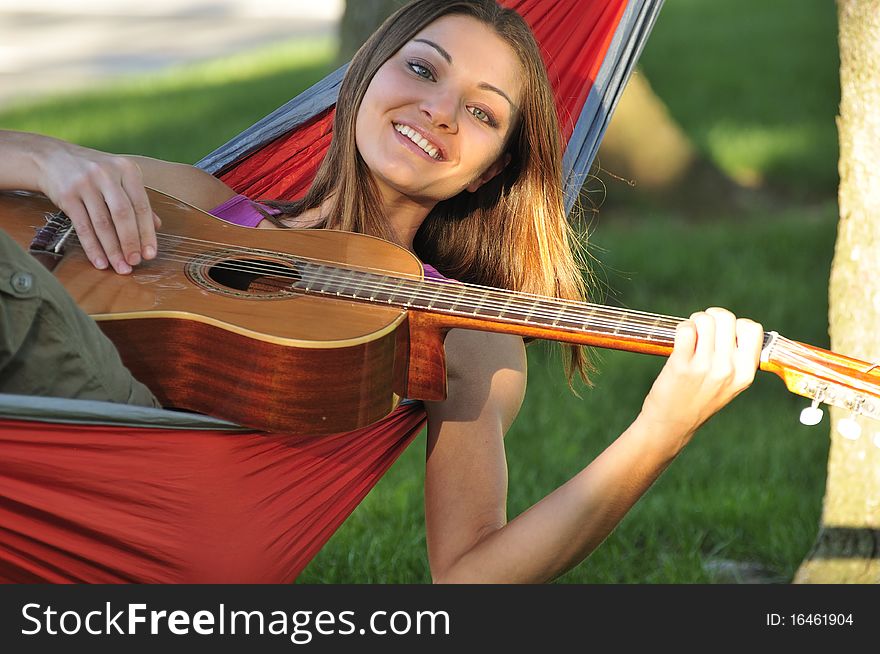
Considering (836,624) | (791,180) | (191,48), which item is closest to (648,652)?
(836,624)

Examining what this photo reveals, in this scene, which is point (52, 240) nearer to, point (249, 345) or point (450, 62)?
point (249, 345)

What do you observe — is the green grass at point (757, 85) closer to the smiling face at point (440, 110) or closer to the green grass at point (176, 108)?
the green grass at point (176, 108)

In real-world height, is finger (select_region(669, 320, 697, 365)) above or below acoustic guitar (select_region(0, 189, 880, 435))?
below

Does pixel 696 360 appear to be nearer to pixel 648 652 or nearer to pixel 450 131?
pixel 648 652

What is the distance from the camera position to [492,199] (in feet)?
9.26

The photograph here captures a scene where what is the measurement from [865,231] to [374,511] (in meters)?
1.61

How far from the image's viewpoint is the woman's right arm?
7.34 feet

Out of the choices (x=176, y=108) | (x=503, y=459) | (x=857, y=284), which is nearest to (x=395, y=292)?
(x=503, y=459)

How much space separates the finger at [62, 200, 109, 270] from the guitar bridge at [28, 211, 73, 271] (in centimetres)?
4

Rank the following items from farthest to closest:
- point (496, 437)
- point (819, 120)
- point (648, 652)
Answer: point (819, 120), point (496, 437), point (648, 652)

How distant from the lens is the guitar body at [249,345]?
2.04 metres

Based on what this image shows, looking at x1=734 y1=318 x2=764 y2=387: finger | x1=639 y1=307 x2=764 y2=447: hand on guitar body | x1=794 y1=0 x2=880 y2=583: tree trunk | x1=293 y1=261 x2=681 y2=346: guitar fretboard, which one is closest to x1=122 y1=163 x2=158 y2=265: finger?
x1=293 y1=261 x2=681 y2=346: guitar fretboard

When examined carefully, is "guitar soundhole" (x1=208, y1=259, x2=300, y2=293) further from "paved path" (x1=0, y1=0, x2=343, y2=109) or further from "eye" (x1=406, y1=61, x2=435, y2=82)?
"paved path" (x1=0, y1=0, x2=343, y2=109)

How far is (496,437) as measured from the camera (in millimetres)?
2428
